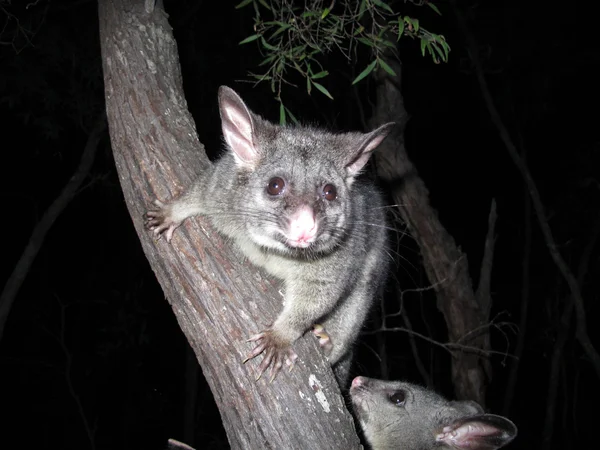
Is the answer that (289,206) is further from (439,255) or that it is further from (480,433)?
(439,255)

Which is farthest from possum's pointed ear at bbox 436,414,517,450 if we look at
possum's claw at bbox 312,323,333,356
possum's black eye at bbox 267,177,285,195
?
possum's black eye at bbox 267,177,285,195

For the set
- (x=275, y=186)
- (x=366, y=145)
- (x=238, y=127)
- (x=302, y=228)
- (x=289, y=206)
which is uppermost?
(x=238, y=127)

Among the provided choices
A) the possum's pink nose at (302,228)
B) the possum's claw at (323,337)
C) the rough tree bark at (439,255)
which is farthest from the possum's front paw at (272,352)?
the rough tree bark at (439,255)


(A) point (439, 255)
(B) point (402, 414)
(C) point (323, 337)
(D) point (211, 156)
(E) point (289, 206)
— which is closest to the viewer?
(E) point (289, 206)

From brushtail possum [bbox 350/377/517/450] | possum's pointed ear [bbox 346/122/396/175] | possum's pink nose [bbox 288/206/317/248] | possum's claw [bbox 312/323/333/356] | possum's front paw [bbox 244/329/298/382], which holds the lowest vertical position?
brushtail possum [bbox 350/377/517/450]

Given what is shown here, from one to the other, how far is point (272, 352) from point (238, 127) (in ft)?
3.93

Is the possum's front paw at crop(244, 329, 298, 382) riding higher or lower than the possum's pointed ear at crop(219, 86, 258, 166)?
lower

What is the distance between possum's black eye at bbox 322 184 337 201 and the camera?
10.1 ft

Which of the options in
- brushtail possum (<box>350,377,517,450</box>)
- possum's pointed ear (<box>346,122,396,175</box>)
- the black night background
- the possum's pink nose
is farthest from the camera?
the black night background

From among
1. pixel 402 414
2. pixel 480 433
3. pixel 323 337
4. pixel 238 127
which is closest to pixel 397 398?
pixel 402 414

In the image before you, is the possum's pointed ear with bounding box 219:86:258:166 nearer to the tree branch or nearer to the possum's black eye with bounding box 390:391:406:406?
the possum's black eye with bounding box 390:391:406:406

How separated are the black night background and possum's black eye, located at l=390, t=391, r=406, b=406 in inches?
146

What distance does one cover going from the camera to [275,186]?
2988 mm

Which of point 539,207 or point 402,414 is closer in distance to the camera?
point 402,414
